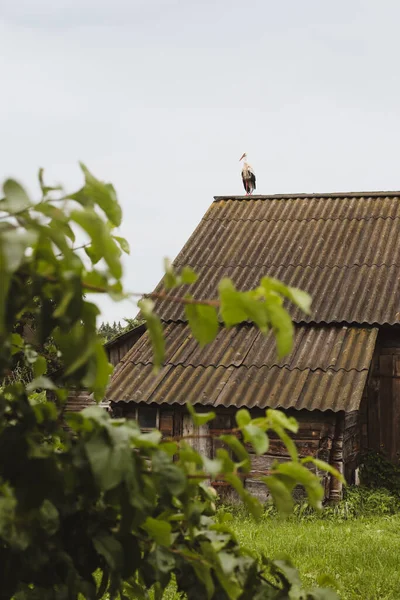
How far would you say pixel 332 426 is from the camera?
10.5 metres

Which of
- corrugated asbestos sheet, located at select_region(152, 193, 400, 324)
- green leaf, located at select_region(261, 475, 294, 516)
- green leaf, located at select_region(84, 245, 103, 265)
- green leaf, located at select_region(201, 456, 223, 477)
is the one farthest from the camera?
corrugated asbestos sheet, located at select_region(152, 193, 400, 324)

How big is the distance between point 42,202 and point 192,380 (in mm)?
10275

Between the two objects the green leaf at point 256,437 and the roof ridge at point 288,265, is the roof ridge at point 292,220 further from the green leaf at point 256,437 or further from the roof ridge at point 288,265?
the green leaf at point 256,437

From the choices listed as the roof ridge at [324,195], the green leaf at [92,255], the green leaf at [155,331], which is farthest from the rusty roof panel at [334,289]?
the green leaf at [155,331]

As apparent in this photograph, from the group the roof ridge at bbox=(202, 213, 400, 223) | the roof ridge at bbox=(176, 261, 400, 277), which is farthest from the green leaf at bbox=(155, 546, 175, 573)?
the roof ridge at bbox=(202, 213, 400, 223)

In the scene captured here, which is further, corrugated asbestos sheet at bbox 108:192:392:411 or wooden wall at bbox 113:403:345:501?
corrugated asbestos sheet at bbox 108:192:392:411

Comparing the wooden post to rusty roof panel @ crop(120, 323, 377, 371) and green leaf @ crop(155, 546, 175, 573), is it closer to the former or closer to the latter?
rusty roof panel @ crop(120, 323, 377, 371)

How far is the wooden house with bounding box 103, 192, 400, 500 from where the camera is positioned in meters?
10.7

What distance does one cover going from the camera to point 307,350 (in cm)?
1160

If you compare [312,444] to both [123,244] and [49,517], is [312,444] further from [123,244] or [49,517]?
[49,517]

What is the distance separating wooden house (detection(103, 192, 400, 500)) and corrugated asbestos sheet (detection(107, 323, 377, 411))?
2 centimetres

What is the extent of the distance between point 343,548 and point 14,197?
6909 millimetres

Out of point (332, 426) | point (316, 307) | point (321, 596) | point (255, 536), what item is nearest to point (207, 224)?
point (316, 307)

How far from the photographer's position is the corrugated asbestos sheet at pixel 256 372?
10.6 metres
